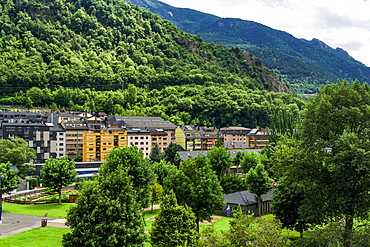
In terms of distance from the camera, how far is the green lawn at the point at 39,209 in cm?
5244

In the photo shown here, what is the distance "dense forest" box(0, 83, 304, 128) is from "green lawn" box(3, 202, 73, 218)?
9807 cm

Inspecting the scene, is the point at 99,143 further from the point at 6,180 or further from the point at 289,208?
the point at 289,208

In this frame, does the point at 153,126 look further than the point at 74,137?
Yes

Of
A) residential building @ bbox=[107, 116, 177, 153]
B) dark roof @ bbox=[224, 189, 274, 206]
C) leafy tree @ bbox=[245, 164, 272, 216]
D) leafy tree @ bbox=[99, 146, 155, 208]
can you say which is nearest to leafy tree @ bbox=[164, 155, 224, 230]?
leafy tree @ bbox=[99, 146, 155, 208]

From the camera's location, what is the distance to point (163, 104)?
601 feet

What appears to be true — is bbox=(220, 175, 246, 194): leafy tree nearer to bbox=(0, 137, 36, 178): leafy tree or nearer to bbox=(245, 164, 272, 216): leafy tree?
bbox=(245, 164, 272, 216): leafy tree

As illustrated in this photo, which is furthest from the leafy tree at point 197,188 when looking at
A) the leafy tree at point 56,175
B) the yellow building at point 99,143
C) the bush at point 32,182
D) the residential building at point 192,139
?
the residential building at point 192,139

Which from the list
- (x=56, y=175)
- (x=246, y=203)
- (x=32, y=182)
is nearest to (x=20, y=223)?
(x=56, y=175)

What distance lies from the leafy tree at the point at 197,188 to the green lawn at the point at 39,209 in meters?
18.7

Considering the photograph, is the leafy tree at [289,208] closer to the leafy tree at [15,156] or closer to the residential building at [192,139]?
the leafy tree at [15,156]

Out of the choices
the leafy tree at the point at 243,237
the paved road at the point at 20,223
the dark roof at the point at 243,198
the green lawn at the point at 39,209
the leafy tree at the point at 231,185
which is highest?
the leafy tree at the point at 243,237

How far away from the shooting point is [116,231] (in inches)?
975

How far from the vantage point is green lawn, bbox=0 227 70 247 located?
35.6 metres

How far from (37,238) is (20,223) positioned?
30.2ft
